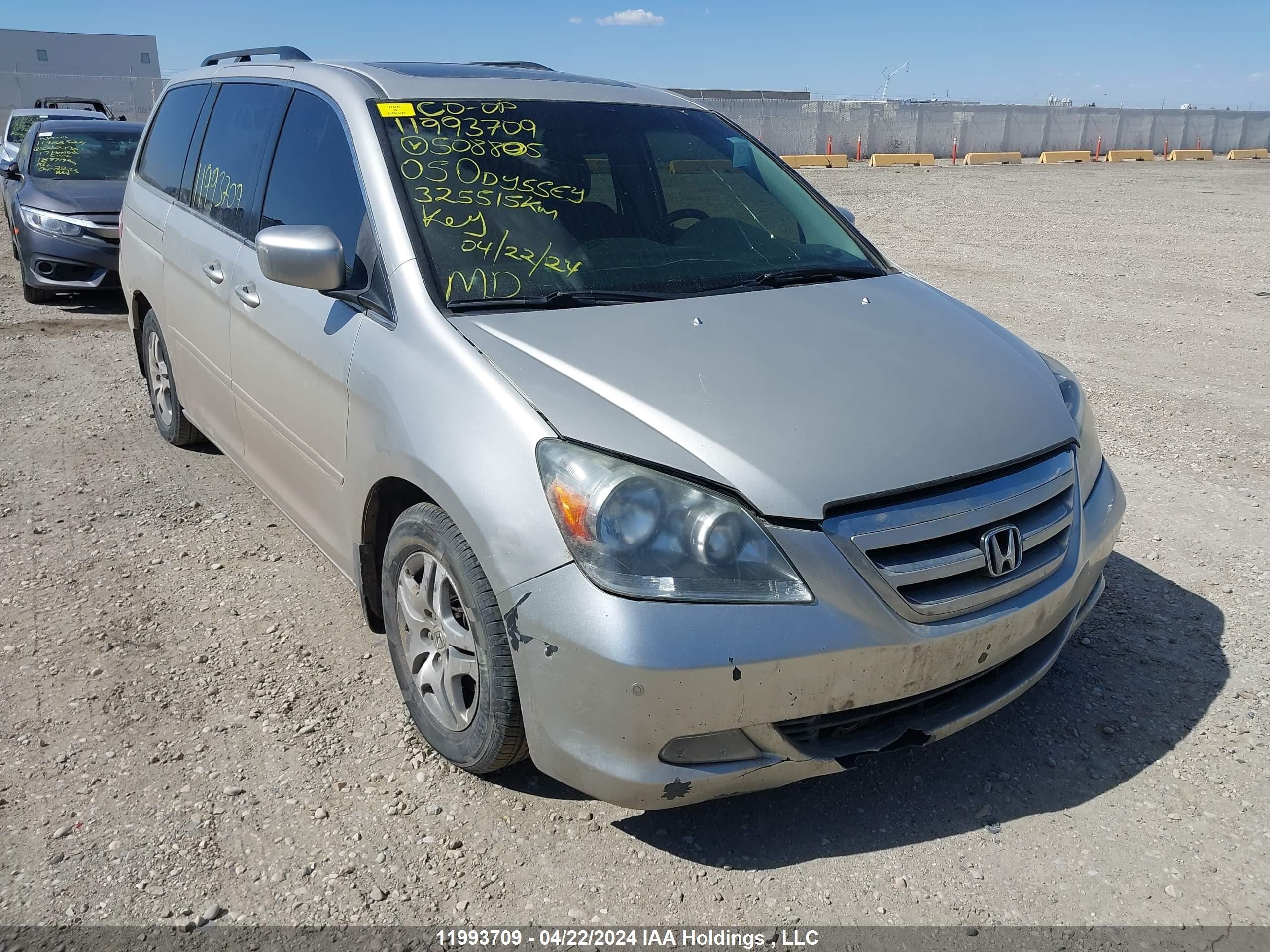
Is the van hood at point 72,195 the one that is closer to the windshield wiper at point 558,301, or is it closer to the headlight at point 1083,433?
the windshield wiper at point 558,301

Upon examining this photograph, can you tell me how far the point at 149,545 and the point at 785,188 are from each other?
121 inches

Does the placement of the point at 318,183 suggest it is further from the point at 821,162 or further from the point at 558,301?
the point at 821,162

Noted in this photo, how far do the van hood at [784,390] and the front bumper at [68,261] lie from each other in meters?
7.82

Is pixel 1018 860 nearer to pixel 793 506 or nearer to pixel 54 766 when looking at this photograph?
pixel 793 506

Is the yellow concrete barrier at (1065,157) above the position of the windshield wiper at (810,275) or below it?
below

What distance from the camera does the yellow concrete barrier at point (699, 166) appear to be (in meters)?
3.66

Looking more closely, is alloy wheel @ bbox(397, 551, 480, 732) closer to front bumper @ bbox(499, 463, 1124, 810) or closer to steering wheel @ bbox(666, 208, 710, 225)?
front bumper @ bbox(499, 463, 1124, 810)

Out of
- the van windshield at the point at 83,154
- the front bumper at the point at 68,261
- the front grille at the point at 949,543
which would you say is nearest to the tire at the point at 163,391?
the front grille at the point at 949,543

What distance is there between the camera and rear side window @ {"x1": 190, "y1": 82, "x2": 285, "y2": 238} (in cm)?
382

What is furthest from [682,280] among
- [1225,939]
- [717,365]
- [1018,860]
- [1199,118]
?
[1199,118]

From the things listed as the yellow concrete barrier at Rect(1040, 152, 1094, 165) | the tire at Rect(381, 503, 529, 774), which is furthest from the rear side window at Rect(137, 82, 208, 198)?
the yellow concrete barrier at Rect(1040, 152, 1094, 165)

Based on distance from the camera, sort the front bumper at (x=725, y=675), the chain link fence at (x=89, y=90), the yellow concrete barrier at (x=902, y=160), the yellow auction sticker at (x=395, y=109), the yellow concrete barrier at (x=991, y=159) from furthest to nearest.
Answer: the chain link fence at (x=89, y=90) → the yellow concrete barrier at (x=991, y=159) → the yellow concrete barrier at (x=902, y=160) → the yellow auction sticker at (x=395, y=109) → the front bumper at (x=725, y=675)

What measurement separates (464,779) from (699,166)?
2.36 m

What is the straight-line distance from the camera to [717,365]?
2627mm
